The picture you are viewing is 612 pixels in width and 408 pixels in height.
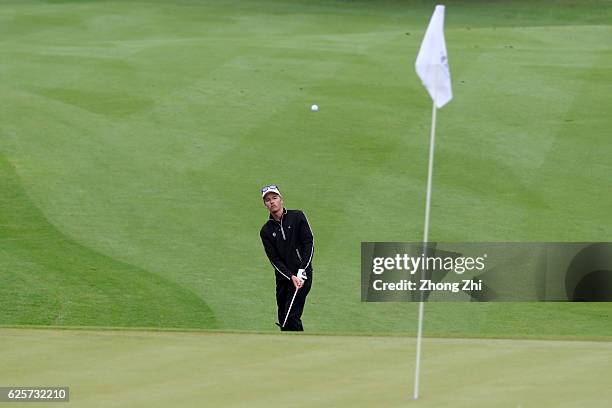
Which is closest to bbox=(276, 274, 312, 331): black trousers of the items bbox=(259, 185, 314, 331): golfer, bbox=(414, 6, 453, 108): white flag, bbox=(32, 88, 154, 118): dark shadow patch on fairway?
bbox=(259, 185, 314, 331): golfer

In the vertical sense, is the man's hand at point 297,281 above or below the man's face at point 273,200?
below

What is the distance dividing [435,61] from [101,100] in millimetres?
15335

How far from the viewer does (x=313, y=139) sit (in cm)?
2053

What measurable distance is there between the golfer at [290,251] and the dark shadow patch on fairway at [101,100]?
1022cm

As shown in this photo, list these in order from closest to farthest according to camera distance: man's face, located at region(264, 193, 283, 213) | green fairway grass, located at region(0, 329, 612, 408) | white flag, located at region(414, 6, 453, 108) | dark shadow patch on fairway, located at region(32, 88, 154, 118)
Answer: green fairway grass, located at region(0, 329, 612, 408), white flag, located at region(414, 6, 453, 108), man's face, located at region(264, 193, 283, 213), dark shadow patch on fairway, located at region(32, 88, 154, 118)

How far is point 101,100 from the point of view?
22906 mm

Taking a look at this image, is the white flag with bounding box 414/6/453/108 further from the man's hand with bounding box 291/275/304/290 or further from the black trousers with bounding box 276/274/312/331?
the black trousers with bounding box 276/274/312/331

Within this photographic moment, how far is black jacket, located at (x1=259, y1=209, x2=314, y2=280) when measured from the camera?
12258mm

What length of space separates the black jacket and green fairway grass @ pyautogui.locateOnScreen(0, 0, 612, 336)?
92cm

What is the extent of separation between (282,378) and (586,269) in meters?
6.36

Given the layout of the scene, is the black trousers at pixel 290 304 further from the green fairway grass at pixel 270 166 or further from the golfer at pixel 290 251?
the green fairway grass at pixel 270 166

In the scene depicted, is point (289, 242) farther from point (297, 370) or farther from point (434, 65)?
point (434, 65)

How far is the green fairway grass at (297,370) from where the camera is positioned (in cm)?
801

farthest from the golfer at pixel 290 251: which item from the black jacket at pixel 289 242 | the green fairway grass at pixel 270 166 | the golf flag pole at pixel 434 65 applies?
the golf flag pole at pixel 434 65
